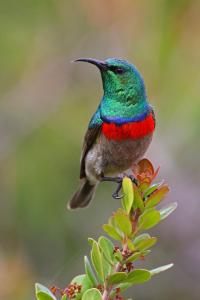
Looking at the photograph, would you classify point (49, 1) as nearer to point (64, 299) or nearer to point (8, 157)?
point (8, 157)

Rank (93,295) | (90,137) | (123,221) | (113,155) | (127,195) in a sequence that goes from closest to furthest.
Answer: (93,295) → (123,221) → (127,195) → (113,155) → (90,137)

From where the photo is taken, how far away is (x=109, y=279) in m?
1.28

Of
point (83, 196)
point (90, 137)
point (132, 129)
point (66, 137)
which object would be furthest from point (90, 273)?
point (66, 137)

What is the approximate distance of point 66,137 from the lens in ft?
16.0

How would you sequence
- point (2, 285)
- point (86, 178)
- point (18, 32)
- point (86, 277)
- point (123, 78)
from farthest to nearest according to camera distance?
point (18, 32) < point (86, 178) < point (123, 78) < point (2, 285) < point (86, 277)

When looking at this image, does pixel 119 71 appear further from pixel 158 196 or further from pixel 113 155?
pixel 158 196

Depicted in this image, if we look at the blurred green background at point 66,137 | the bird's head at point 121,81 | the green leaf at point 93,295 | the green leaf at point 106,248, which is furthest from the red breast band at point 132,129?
the green leaf at point 93,295

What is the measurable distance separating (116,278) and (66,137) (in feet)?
12.0

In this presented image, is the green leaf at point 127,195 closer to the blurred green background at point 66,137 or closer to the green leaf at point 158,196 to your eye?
the green leaf at point 158,196

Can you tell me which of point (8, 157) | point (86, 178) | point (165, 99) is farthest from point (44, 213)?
point (165, 99)

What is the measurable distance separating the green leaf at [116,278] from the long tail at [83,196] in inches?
99.5

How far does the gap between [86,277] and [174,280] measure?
3.52m

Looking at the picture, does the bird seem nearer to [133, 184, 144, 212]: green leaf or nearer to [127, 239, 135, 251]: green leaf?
[133, 184, 144, 212]: green leaf

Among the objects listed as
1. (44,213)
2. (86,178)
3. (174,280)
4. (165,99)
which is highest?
(165,99)
